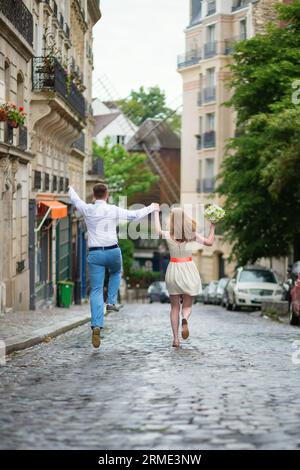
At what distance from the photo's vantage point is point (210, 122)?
79.4 metres

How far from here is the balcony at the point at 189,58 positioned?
265 ft

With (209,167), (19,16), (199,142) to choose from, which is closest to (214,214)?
(19,16)

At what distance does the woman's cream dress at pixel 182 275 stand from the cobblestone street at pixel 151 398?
2.40 ft

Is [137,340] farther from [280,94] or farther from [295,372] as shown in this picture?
[280,94]

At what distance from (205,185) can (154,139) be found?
24.0 m

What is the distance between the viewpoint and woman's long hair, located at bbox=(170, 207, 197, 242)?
14242 mm

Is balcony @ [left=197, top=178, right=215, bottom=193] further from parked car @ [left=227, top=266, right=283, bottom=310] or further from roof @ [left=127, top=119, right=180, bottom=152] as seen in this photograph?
parked car @ [left=227, top=266, right=283, bottom=310]

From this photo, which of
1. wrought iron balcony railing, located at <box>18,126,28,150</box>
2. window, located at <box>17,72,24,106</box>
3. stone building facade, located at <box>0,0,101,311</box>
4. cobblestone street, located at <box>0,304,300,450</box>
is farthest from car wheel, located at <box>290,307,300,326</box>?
cobblestone street, located at <box>0,304,300,450</box>

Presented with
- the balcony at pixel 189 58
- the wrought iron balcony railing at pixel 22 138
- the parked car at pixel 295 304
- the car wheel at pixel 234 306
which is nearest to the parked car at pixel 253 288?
the car wheel at pixel 234 306

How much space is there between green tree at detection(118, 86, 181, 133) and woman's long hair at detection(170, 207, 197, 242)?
97.3m

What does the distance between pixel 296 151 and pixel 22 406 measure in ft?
81.5

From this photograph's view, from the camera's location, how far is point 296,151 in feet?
109

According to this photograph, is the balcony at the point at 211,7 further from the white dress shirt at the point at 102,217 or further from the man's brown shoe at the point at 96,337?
the man's brown shoe at the point at 96,337

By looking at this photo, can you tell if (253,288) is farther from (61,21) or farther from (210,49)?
(210,49)
